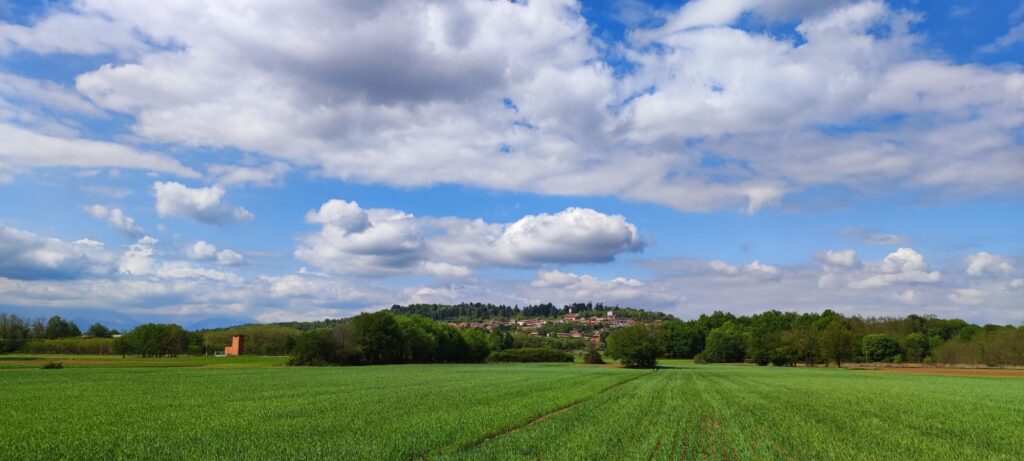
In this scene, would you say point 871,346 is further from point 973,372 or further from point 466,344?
point 466,344

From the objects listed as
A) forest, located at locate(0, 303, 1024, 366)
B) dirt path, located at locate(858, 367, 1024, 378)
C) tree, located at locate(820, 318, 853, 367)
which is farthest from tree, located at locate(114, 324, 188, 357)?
tree, located at locate(820, 318, 853, 367)

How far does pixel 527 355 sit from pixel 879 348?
88.4 meters


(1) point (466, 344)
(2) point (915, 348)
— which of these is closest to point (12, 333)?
(1) point (466, 344)

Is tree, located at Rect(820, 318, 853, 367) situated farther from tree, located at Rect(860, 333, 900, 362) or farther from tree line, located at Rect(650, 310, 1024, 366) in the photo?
tree, located at Rect(860, 333, 900, 362)

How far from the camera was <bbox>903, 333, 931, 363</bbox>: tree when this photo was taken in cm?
15600

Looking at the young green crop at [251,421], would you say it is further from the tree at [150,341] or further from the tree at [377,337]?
the tree at [150,341]

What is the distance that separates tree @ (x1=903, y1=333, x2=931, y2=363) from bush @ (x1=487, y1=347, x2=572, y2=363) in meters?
87.1

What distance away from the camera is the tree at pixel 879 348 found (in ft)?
501

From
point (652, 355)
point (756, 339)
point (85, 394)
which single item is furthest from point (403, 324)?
point (85, 394)

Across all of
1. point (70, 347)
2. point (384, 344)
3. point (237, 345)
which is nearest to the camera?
point (384, 344)

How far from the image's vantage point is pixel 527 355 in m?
161

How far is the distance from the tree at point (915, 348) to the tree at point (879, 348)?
505 centimetres

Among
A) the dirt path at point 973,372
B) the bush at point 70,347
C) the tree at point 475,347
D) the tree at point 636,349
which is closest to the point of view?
the dirt path at point 973,372

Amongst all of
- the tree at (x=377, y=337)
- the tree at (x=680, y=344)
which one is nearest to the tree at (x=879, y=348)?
the tree at (x=680, y=344)
